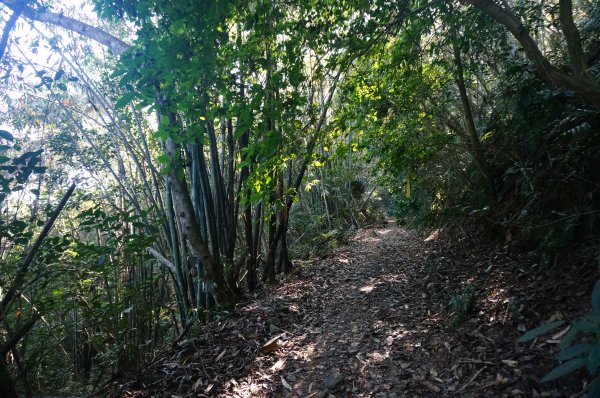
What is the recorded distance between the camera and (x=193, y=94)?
8.12ft

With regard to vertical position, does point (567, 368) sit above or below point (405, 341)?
above

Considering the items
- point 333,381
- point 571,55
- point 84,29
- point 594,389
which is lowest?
point 333,381

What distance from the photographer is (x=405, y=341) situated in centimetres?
322

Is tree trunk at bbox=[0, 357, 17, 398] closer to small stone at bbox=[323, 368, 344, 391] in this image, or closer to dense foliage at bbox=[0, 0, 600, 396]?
dense foliage at bbox=[0, 0, 600, 396]

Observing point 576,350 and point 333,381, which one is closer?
point 576,350

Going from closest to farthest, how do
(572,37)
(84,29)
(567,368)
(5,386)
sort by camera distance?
(567,368), (5,386), (572,37), (84,29)

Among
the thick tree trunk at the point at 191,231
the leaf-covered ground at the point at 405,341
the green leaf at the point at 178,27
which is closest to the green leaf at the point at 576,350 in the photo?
the leaf-covered ground at the point at 405,341

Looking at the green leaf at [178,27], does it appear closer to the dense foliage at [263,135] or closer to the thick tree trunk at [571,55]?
the dense foliage at [263,135]

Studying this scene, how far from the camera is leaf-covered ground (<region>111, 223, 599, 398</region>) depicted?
2439mm

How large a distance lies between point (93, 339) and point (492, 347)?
380 centimetres

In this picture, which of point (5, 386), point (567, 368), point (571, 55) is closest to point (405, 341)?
point (567, 368)

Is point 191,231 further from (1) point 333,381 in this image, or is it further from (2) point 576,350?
(2) point 576,350

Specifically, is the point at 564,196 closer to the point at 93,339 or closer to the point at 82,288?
the point at 82,288

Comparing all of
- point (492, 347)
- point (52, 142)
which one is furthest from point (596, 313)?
point (52, 142)
